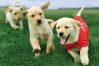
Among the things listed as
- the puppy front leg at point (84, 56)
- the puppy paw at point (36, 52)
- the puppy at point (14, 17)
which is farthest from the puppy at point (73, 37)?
the puppy at point (14, 17)

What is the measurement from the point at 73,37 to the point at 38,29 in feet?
2.50

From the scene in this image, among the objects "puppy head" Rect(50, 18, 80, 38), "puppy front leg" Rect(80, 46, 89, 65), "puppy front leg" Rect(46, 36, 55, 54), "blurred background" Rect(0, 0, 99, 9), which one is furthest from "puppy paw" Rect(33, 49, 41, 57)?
"blurred background" Rect(0, 0, 99, 9)

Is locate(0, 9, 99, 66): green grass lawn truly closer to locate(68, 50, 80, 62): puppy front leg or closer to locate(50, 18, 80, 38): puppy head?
locate(68, 50, 80, 62): puppy front leg

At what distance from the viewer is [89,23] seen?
8211 mm

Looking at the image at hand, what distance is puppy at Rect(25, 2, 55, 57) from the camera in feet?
20.7

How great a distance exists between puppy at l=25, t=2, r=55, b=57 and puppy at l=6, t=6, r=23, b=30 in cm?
163

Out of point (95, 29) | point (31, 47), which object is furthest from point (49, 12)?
point (31, 47)

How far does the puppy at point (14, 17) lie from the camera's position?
8.23 meters

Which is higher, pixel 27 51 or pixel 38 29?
pixel 38 29

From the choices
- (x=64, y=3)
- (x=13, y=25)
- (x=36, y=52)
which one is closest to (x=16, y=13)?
(x=13, y=25)

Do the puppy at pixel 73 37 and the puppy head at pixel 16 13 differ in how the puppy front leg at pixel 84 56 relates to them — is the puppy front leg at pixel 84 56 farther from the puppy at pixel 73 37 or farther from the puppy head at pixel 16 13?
the puppy head at pixel 16 13

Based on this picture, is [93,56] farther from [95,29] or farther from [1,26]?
[1,26]

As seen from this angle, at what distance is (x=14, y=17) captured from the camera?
837 centimetres

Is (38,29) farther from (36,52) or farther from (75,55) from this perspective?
(75,55)
